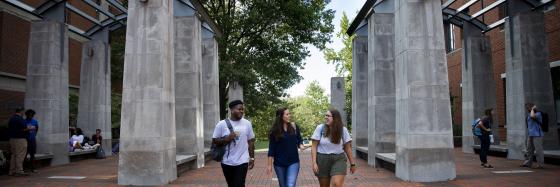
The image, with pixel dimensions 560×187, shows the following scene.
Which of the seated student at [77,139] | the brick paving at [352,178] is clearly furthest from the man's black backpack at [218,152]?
the seated student at [77,139]

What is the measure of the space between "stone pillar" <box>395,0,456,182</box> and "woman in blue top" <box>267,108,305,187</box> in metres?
→ 4.97

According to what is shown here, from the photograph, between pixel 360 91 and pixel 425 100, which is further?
pixel 360 91

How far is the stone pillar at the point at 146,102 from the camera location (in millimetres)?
10781

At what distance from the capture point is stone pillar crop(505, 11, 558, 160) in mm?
15398

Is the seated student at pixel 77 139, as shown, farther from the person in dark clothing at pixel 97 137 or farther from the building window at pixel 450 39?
the building window at pixel 450 39

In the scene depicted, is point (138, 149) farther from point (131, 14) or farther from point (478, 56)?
point (478, 56)

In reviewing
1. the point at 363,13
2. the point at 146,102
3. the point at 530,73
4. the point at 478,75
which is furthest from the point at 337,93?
the point at 146,102

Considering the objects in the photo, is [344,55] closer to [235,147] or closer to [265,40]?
[265,40]

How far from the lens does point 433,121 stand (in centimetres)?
1080

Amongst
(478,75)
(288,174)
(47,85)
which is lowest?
(288,174)

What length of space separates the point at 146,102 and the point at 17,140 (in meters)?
3.79

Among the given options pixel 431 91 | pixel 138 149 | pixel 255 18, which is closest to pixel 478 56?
pixel 431 91

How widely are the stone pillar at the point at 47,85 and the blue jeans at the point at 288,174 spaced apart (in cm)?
1178

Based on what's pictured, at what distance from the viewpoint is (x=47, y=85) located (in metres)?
15.6
